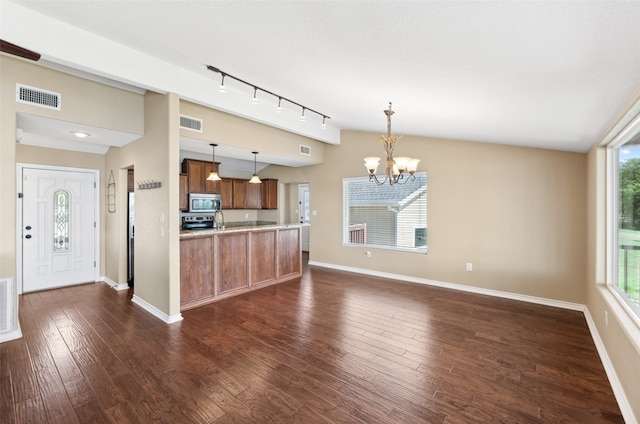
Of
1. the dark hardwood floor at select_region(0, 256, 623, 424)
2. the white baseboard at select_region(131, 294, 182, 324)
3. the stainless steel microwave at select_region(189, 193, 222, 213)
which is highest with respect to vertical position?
the stainless steel microwave at select_region(189, 193, 222, 213)

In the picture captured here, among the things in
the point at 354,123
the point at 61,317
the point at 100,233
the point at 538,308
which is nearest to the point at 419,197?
the point at 354,123

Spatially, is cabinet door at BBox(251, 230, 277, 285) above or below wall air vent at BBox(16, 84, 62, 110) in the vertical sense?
below

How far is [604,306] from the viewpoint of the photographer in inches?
103

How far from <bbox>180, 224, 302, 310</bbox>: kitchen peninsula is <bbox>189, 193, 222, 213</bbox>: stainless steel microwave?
1981mm

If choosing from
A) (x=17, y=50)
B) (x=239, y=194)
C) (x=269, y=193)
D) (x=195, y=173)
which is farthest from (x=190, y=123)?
(x=269, y=193)

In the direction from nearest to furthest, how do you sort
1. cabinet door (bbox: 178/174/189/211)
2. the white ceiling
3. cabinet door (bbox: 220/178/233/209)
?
the white ceiling, cabinet door (bbox: 178/174/189/211), cabinet door (bbox: 220/178/233/209)

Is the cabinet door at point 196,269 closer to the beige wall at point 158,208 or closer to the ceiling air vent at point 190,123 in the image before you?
the beige wall at point 158,208

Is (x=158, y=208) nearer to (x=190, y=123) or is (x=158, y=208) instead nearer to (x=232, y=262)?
(x=190, y=123)

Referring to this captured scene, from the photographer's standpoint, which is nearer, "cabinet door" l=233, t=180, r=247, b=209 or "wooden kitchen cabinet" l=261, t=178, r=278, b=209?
"cabinet door" l=233, t=180, r=247, b=209

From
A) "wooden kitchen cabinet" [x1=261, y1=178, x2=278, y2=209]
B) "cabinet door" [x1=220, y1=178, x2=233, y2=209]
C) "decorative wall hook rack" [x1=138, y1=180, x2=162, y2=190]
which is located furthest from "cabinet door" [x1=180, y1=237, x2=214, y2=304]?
"wooden kitchen cabinet" [x1=261, y1=178, x2=278, y2=209]

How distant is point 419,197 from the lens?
520 centimetres

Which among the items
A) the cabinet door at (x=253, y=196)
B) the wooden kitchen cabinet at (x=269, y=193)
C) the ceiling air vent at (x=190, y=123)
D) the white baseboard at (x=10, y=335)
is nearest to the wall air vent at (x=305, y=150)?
the wooden kitchen cabinet at (x=269, y=193)

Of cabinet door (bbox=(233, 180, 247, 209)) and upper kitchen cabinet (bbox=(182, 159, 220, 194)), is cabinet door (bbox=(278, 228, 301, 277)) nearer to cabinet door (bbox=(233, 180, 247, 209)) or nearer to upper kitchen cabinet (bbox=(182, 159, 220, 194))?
upper kitchen cabinet (bbox=(182, 159, 220, 194))

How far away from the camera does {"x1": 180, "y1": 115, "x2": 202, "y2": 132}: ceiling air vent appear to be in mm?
3696
